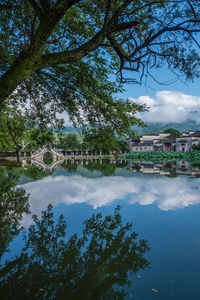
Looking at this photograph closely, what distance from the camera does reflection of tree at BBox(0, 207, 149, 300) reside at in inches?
103

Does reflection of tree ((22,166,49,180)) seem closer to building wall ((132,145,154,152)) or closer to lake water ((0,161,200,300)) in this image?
lake water ((0,161,200,300))

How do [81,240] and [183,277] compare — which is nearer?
[183,277]

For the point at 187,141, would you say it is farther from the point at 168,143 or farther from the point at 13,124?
the point at 13,124

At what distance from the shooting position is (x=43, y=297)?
8.25 ft

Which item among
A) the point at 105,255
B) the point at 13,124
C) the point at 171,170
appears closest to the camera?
the point at 105,255

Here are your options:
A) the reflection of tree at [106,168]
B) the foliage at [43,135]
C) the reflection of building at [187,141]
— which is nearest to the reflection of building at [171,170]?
the reflection of tree at [106,168]

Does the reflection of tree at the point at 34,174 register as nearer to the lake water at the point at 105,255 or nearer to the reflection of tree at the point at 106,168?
the reflection of tree at the point at 106,168

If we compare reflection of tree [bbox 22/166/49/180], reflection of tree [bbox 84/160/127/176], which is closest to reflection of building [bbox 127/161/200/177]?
reflection of tree [bbox 84/160/127/176]

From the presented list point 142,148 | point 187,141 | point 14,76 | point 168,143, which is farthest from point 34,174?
point 142,148

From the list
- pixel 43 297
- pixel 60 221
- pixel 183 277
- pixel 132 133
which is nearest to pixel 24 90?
pixel 132 133

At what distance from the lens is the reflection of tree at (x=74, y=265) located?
8.62 feet

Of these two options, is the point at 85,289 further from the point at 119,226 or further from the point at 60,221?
the point at 60,221

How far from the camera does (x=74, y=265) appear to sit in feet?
10.6

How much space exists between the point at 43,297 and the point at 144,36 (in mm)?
6930
